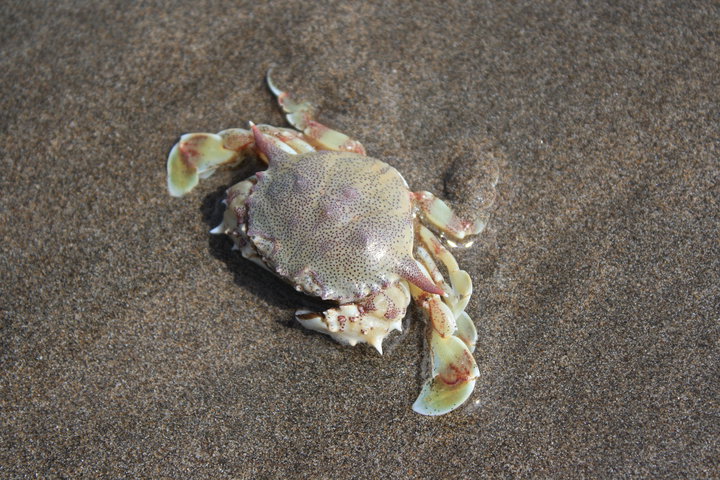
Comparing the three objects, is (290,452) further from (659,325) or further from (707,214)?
(707,214)

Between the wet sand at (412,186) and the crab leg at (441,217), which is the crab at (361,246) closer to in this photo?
the crab leg at (441,217)

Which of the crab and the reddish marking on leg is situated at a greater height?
the crab

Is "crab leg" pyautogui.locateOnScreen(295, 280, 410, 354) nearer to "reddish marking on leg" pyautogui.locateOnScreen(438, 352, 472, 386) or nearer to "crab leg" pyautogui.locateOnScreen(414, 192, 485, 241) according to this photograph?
"reddish marking on leg" pyautogui.locateOnScreen(438, 352, 472, 386)

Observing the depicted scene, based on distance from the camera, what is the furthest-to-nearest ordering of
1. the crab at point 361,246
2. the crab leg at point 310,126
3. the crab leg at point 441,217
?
the crab leg at point 310,126 < the crab leg at point 441,217 < the crab at point 361,246

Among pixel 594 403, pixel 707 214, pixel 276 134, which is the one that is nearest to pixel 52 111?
pixel 276 134

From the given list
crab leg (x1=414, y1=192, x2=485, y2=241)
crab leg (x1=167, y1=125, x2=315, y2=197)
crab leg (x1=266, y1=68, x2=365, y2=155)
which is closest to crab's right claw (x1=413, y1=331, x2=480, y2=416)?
crab leg (x1=414, y1=192, x2=485, y2=241)

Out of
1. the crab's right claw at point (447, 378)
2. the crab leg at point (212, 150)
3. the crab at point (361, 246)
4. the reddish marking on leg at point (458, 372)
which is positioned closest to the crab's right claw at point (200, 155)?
the crab leg at point (212, 150)

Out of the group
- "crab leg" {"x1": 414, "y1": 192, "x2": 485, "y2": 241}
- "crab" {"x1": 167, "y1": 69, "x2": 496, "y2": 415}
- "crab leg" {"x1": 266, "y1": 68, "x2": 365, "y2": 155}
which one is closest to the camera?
"crab" {"x1": 167, "y1": 69, "x2": 496, "y2": 415}

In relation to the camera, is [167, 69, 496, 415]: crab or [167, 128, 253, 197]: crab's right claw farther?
[167, 128, 253, 197]: crab's right claw
